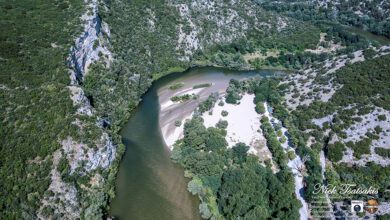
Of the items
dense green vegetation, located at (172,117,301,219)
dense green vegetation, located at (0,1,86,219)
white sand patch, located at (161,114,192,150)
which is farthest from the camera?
white sand patch, located at (161,114,192,150)

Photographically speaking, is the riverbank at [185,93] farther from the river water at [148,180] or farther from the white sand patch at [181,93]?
the river water at [148,180]

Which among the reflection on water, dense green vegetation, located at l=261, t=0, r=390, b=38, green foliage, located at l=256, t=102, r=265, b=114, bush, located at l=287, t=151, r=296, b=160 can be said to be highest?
dense green vegetation, located at l=261, t=0, r=390, b=38

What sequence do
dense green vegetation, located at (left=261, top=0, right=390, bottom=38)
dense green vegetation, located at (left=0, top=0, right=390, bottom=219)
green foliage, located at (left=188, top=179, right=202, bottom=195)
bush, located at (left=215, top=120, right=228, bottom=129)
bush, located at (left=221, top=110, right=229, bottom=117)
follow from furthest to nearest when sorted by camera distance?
dense green vegetation, located at (left=261, top=0, right=390, bottom=38)
bush, located at (left=221, top=110, right=229, bottom=117)
bush, located at (left=215, top=120, right=228, bottom=129)
green foliage, located at (left=188, top=179, right=202, bottom=195)
dense green vegetation, located at (left=0, top=0, right=390, bottom=219)

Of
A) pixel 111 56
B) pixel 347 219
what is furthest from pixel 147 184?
pixel 111 56

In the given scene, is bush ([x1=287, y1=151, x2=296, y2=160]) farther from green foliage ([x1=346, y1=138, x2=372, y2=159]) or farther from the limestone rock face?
the limestone rock face

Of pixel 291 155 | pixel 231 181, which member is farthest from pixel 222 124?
pixel 231 181

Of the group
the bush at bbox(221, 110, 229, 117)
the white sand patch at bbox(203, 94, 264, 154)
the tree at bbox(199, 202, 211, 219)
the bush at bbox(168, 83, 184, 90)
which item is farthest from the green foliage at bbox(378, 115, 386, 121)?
the bush at bbox(168, 83, 184, 90)

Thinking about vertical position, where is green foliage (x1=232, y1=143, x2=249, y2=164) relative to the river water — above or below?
above
